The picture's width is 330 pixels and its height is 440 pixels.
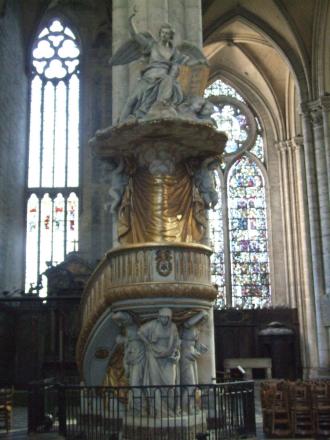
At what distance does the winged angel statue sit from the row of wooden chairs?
4.69 meters

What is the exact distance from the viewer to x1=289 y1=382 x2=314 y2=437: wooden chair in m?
9.79

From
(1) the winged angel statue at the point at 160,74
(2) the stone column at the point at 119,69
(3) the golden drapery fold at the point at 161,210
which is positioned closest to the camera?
(1) the winged angel statue at the point at 160,74

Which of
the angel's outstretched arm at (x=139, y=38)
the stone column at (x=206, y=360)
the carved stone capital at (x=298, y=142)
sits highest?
the carved stone capital at (x=298, y=142)

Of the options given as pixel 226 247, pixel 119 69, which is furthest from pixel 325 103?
pixel 119 69

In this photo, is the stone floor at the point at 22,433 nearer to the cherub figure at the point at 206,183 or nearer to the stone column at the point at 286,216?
the cherub figure at the point at 206,183

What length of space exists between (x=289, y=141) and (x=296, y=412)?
18.8 metres

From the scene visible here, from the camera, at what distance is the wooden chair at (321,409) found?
9766 millimetres

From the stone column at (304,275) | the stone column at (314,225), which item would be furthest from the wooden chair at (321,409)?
the stone column at (304,275)

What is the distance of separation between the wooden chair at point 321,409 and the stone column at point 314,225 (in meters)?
9.86

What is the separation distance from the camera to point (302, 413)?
9977 mm

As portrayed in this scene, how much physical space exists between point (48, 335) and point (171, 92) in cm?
1283

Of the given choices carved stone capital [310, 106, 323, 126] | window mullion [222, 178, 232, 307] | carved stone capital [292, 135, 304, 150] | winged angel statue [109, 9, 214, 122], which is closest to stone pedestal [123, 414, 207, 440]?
winged angel statue [109, 9, 214, 122]

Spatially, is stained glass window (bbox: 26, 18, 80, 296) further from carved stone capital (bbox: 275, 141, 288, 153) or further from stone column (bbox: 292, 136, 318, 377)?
carved stone capital (bbox: 275, 141, 288, 153)

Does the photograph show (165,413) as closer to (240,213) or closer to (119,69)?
(119,69)
